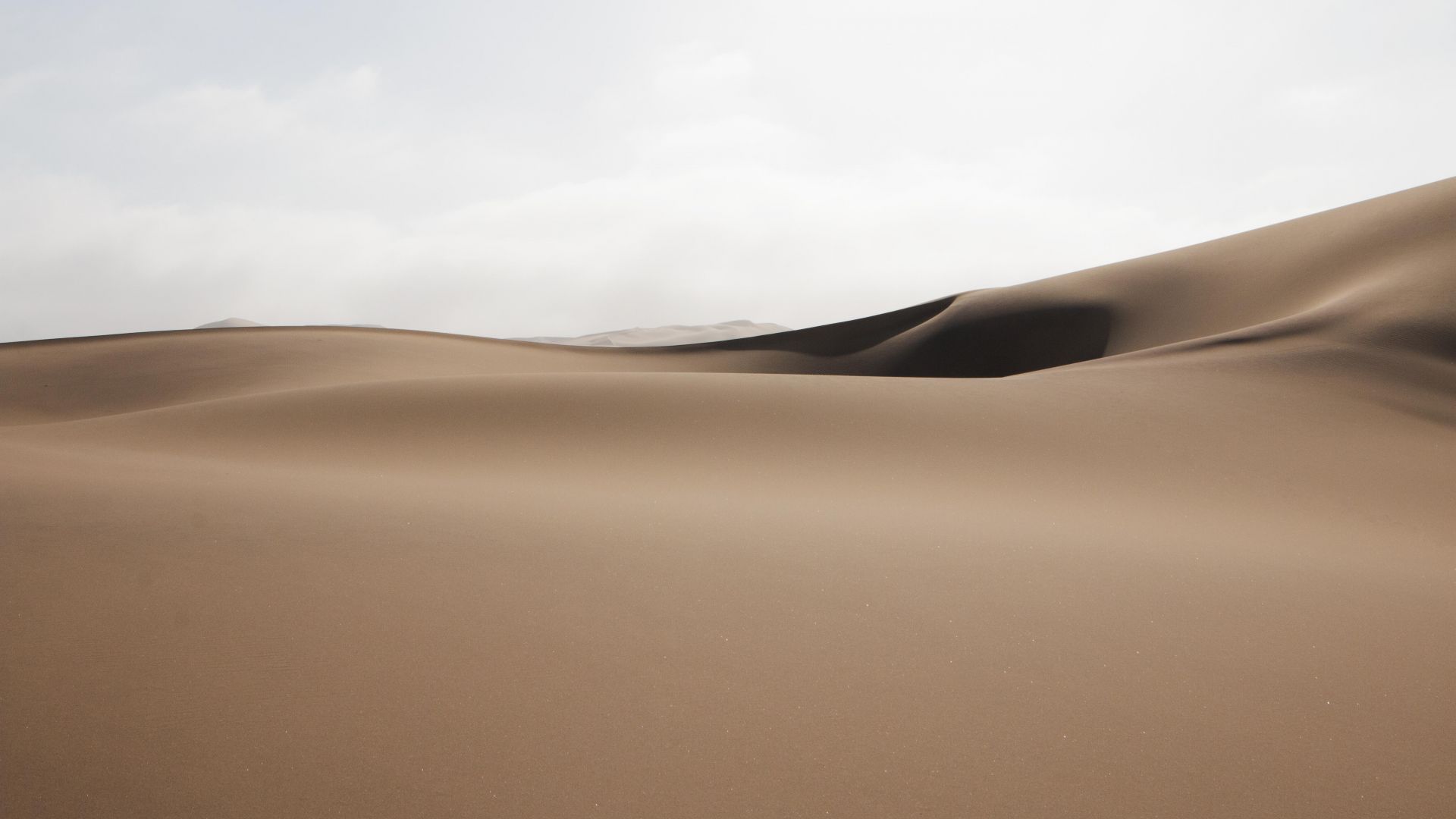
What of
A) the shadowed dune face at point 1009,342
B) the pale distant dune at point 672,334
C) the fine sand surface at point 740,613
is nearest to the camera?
the fine sand surface at point 740,613

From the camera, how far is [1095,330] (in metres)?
17.6

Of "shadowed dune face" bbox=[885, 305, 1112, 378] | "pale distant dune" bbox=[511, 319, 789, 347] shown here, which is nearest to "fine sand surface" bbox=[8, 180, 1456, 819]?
"shadowed dune face" bbox=[885, 305, 1112, 378]

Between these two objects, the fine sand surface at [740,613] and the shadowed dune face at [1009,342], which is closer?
the fine sand surface at [740,613]

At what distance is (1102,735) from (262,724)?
2325 millimetres

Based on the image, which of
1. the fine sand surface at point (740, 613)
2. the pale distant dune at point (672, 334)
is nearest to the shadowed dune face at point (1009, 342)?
the fine sand surface at point (740, 613)

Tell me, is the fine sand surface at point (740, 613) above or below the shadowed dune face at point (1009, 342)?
below

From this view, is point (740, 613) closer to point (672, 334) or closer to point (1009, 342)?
point (1009, 342)

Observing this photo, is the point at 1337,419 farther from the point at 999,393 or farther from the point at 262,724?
the point at 262,724

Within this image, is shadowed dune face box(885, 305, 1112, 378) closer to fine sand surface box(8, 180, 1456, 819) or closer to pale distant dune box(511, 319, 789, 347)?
fine sand surface box(8, 180, 1456, 819)

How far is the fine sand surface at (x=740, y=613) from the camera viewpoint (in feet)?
6.70

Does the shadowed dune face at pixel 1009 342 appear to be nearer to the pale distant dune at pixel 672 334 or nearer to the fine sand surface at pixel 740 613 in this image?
the fine sand surface at pixel 740 613

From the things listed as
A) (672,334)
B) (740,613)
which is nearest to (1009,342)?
(740,613)

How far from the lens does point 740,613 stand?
2930 mm

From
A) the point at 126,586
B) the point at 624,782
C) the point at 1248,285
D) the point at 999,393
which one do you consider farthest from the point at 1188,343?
the point at 126,586
